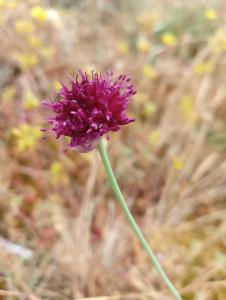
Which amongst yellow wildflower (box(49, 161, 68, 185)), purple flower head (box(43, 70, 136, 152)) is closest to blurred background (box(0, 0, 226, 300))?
yellow wildflower (box(49, 161, 68, 185))

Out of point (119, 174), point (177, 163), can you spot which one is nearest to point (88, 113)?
point (177, 163)

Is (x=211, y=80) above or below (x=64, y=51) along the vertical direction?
below

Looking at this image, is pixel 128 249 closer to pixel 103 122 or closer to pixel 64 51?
pixel 103 122

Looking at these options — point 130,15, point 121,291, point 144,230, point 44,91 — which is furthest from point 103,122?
point 130,15

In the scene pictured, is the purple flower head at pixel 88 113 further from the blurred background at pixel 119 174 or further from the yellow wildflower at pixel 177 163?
the yellow wildflower at pixel 177 163

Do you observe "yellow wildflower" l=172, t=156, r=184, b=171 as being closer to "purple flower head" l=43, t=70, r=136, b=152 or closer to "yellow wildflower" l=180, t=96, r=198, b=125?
"yellow wildflower" l=180, t=96, r=198, b=125

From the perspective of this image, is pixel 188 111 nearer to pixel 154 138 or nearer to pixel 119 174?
pixel 154 138
